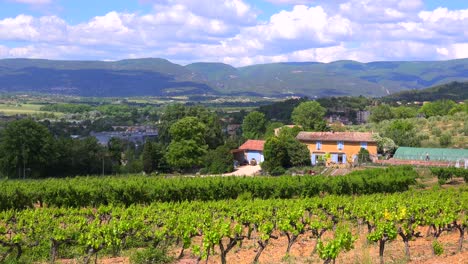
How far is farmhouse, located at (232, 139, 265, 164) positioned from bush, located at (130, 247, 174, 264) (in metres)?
49.2

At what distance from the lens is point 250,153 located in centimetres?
6712

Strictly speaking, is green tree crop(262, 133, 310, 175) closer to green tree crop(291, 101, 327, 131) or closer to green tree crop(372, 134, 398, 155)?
green tree crop(372, 134, 398, 155)

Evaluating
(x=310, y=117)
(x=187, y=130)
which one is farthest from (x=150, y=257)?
(x=310, y=117)

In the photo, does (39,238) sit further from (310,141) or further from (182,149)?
(310,141)

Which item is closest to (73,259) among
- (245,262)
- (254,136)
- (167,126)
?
(245,262)

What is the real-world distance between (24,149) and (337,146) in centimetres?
3381

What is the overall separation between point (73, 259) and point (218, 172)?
3918 cm

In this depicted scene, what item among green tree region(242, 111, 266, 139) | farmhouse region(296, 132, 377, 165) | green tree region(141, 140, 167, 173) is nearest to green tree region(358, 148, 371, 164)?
farmhouse region(296, 132, 377, 165)

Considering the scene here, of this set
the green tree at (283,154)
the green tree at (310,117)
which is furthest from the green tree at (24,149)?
the green tree at (310,117)

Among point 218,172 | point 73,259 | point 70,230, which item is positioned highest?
point 70,230

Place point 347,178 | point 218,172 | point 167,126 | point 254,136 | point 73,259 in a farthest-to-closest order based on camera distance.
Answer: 1. point 254,136
2. point 167,126
3. point 218,172
4. point 347,178
5. point 73,259

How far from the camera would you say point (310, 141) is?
61750 millimetres

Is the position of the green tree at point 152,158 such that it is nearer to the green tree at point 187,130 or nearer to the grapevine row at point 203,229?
the green tree at point 187,130

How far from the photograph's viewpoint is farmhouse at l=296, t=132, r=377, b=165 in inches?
2356
